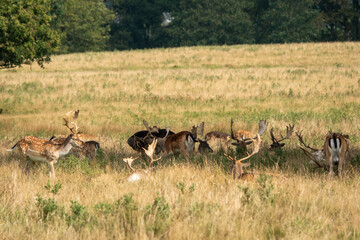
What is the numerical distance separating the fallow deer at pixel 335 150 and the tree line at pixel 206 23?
214 ft

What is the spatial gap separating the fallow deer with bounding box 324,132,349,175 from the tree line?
6536 centimetres

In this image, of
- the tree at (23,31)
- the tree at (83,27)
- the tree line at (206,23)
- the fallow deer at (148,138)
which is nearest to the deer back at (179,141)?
the fallow deer at (148,138)

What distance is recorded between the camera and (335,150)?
8.09m

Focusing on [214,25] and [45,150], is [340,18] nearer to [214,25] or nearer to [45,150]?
[214,25]

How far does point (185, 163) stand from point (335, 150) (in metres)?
2.87

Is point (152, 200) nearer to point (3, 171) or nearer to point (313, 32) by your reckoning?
point (3, 171)

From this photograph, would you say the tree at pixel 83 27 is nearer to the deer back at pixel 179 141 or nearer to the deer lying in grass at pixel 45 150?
the deer back at pixel 179 141

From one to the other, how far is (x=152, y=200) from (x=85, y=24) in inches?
2950

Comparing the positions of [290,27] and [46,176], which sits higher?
[290,27]

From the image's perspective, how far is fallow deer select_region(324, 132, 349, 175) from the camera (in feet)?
26.3

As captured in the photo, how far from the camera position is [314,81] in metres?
31.5

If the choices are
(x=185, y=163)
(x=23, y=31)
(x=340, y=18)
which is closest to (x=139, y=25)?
(x=340, y=18)

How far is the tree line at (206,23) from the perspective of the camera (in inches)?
3022

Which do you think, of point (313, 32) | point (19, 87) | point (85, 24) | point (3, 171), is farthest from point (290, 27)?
point (3, 171)
